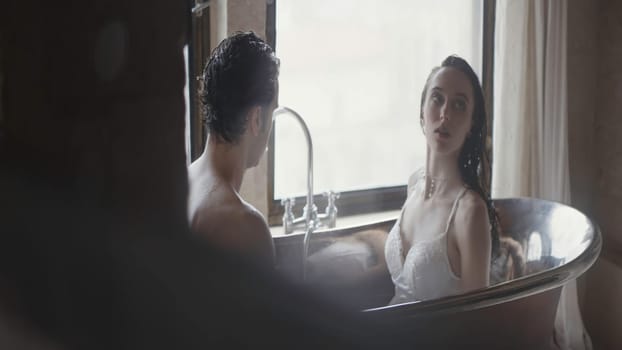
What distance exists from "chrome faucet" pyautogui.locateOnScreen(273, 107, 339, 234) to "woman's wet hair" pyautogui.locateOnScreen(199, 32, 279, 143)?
61cm

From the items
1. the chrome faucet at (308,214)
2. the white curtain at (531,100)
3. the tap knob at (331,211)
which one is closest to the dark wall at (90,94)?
the chrome faucet at (308,214)

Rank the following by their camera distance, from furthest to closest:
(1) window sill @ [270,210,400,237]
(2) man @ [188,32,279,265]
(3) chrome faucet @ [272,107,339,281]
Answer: (1) window sill @ [270,210,400,237]
(3) chrome faucet @ [272,107,339,281]
(2) man @ [188,32,279,265]

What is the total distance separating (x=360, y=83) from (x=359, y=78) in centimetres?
2

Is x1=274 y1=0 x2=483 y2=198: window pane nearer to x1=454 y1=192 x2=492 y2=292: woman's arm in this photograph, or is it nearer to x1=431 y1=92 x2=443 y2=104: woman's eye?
x1=431 y1=92 x2=443 y2=104: woman's eye

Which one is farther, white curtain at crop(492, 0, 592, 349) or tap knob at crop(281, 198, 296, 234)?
white curtain at crop(492, 0, 592, 349)

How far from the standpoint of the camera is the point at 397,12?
2516 millimetres

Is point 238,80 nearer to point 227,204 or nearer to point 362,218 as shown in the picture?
point 227,204

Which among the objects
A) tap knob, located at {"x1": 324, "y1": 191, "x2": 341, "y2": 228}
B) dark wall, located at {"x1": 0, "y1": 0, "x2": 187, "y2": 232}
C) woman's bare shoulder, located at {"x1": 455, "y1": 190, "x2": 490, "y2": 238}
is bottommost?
tap knob, located at {"x1": 324, "y1": 191, "x2": 341, "y2": 228}

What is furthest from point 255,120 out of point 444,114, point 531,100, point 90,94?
point 531,100

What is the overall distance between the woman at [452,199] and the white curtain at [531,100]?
0.85m

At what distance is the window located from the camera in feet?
7.62

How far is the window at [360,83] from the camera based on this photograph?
232 centimetres

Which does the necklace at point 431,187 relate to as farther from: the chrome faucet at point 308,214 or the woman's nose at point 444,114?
the chrome faucet at point 308,214

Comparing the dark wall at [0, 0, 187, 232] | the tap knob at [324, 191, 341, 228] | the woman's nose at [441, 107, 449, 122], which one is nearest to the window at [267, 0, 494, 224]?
the tap knob at [324, 191, 341, 228]
